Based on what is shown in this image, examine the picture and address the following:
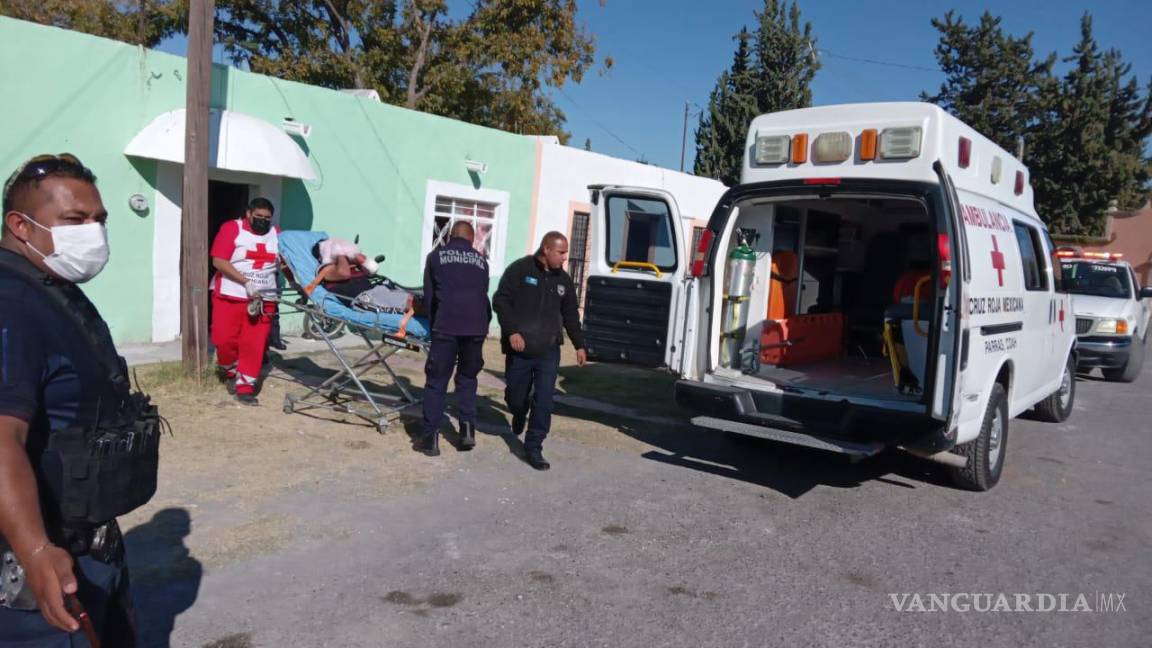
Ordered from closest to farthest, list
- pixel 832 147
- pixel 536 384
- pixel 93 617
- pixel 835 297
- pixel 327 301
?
pixel 93 617 → pixel 832 147 → pixel 536 384 → pixel 327 301 → pixel 835 297

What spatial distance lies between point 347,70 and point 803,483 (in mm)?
17951

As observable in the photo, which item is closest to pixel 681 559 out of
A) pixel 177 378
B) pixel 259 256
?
pixel 259 256

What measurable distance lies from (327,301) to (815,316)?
478 centimetres

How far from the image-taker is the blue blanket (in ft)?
22.8

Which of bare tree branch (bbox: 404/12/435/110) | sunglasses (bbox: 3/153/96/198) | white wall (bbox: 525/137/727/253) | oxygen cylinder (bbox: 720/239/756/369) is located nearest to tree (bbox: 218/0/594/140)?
bare tree branch (bbox: 404/12/435/110)

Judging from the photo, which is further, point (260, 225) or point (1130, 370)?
point (1130, 370)

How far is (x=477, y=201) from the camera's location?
44.4 ft

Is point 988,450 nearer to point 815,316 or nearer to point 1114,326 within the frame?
point 815,316

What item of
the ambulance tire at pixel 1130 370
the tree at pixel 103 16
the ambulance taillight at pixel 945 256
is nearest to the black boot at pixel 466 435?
the ambulance taillight at pixel 945 256

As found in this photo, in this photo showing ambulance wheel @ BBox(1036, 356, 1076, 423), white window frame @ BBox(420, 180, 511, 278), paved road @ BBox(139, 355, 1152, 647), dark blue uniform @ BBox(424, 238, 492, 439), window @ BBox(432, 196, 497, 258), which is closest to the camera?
paved road @ BBox(139, 355, 1152, 647)

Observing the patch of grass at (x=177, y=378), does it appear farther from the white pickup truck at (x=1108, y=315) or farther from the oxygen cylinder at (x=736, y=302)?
the white pickup truck at (x=1108, y=315)

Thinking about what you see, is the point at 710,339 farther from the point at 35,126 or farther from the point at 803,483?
the point at 35,126

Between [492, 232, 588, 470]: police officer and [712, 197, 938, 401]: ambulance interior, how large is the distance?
1291mm

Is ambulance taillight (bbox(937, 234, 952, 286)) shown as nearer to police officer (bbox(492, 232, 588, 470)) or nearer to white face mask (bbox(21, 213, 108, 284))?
police officer (bbox(492, 232, 588, 470))
